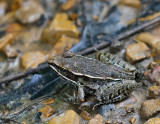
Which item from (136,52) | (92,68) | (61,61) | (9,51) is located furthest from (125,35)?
(9,51)

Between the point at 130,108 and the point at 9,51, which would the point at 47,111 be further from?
the point at 9,51

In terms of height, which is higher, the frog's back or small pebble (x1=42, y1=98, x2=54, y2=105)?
the frog's back

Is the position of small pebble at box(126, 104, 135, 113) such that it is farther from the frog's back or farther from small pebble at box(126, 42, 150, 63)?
small pebble at box(126, 42, 150, 63)

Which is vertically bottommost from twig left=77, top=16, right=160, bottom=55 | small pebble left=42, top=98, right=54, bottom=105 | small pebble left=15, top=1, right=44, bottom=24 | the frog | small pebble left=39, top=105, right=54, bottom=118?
small pebble left=39, top=105, right=54, bottom=118

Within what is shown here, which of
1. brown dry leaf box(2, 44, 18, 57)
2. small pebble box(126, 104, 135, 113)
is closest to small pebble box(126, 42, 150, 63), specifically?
small pebble box(126, 104, 135, 113)

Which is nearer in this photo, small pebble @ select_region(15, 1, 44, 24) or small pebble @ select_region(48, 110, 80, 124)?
small pebble @ select_region(48, 110, 80, 124)

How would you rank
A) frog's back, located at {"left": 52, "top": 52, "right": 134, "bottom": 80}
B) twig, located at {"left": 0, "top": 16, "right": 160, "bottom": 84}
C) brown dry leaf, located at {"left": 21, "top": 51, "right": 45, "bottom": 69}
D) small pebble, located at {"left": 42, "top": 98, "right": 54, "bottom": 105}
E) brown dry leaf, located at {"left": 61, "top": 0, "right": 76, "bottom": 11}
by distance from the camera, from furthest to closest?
brown dry leaf, located at {"left": 61, "top": 0, "right": 76, "bottom": 11} < brown dry leaf, located at {"left": 21, "top": 51, "right": 45, "bottom": 69} < twig, located at {"left": 0, "top": 16, "right": 160, "bottom": 84} < small pebble, located at {"left": 42, "top": 98, "right": 54, "bottom": 105} < frog's back, located at {"left": 52, "top": 52, "right": 134, "bottom": 80}

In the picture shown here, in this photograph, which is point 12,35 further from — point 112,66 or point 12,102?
point 112,66

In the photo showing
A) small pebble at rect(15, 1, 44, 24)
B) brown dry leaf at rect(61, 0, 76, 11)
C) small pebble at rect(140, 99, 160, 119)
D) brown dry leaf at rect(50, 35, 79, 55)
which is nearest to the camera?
small pebble at rect(140, 99, 160, 119)

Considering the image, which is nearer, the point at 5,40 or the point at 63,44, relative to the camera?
the point at 63,44
